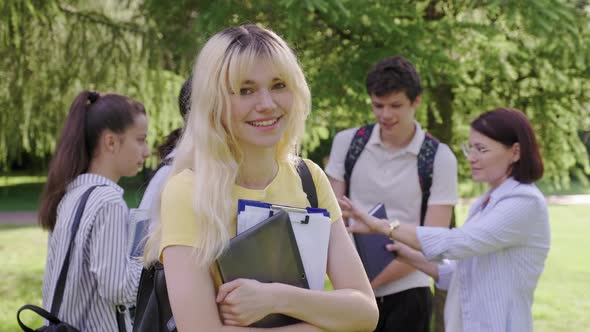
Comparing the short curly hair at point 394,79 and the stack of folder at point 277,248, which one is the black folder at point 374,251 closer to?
the short curly hair at point 394,79

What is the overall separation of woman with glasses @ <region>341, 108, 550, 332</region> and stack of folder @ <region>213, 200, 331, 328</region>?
1344mm

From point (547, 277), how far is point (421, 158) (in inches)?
331

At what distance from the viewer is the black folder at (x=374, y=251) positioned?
3.52 meters

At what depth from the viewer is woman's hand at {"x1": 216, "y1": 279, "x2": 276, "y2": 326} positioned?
1792 millimetres

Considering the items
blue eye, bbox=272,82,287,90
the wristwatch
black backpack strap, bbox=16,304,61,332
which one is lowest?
black backpack strap, bbox=16,304,61,332

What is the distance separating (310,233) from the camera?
1.97m

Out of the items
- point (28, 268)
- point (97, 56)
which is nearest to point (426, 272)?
point (97, 56)

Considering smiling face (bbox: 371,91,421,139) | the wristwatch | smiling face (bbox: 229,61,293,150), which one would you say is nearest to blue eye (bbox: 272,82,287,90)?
smiling face (bbox: 229,61,293,150)

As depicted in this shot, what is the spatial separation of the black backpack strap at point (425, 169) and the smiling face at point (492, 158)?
274mm

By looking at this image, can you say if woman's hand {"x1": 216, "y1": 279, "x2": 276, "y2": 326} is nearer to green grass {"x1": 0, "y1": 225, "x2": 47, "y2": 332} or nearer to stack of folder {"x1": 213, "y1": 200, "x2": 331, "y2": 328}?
stack of folder {"x1": 213, "y1": 200, "x2": 331, "y2": 328}

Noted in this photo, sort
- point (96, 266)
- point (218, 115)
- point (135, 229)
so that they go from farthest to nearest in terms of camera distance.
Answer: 1. point (135, 229)
2. point (96, 266)
3. point (218, 115)

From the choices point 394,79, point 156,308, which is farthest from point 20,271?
point 156,308

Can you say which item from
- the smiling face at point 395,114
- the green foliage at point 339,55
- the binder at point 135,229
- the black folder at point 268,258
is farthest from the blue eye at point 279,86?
the green foliage at point 339,55

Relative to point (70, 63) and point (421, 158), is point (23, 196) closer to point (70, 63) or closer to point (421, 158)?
point (70, 63)
